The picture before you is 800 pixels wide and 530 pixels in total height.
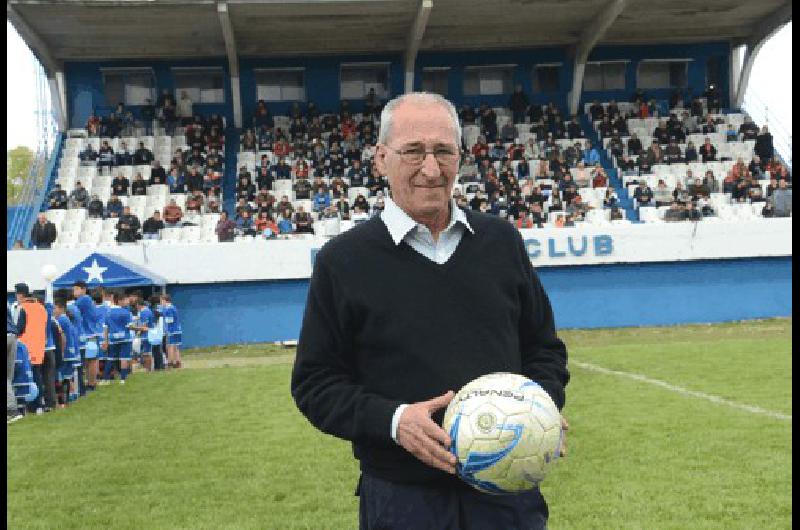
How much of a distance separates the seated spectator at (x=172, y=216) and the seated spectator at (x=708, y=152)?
54.7 feet

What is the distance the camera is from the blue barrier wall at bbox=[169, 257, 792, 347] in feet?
92.0

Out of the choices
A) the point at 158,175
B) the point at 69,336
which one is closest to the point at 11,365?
the point at 69,336

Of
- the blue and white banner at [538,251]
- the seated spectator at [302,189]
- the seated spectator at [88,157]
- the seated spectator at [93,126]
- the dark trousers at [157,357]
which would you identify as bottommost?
the dark trousers at [157,357]

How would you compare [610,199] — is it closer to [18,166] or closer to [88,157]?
[88,157]

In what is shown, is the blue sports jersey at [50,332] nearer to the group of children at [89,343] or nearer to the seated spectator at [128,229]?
the group of children at [89,343]

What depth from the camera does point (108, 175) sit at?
3378 cm

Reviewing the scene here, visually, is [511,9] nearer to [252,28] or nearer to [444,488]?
[252,28]

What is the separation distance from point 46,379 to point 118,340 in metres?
4.64

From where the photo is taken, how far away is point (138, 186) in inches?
1280

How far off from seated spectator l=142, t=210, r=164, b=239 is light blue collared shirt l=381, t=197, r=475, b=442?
84.7ft

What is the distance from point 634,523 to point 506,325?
434 centimetres

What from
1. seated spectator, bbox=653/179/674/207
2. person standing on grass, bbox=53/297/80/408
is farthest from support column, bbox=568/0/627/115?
person standing on grass, bbox=53/297/80/408

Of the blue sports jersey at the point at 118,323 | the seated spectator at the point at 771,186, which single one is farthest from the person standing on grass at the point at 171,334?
the seated spectator at the point at 771,186

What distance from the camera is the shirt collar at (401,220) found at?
3252 mm
